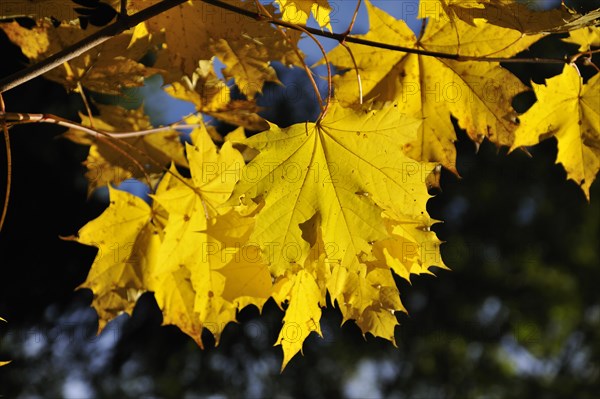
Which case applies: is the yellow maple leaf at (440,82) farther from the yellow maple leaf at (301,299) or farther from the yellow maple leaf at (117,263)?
the yellow maple leaf at (117,263)

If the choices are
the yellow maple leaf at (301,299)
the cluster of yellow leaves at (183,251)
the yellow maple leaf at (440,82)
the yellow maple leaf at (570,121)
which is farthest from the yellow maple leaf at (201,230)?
the yellow maple leaf at (570,121)

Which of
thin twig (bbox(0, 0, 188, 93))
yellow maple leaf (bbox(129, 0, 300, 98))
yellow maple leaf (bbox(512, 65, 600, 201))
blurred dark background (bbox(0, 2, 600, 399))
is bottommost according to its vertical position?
blurred dark background (bbox(0, 2, 600, 399))

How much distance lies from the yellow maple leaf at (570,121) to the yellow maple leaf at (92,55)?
0.69 m

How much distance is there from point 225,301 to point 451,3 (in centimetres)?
60

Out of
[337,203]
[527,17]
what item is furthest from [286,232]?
[527,17]

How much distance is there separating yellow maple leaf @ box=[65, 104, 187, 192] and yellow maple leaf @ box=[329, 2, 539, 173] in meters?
0.45

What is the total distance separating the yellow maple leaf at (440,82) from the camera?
1.11 metres

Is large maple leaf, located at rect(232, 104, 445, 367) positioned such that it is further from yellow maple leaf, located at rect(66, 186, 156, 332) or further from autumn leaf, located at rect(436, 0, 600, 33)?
yellow maple leaf, located at rect(66, 186, 156, 332)

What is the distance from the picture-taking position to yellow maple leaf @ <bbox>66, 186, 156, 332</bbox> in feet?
4.02

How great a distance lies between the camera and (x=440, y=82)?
117 centimetres

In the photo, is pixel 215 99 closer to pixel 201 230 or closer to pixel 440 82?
pixel 201 230

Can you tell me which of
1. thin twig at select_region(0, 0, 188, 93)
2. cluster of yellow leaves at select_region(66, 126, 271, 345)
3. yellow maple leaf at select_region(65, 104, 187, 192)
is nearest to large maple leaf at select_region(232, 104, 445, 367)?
cluster of yellow leaves at select_region(66, 126, 271, 345)

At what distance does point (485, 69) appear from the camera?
43.9 inches

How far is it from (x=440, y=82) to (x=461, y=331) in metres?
12.2
